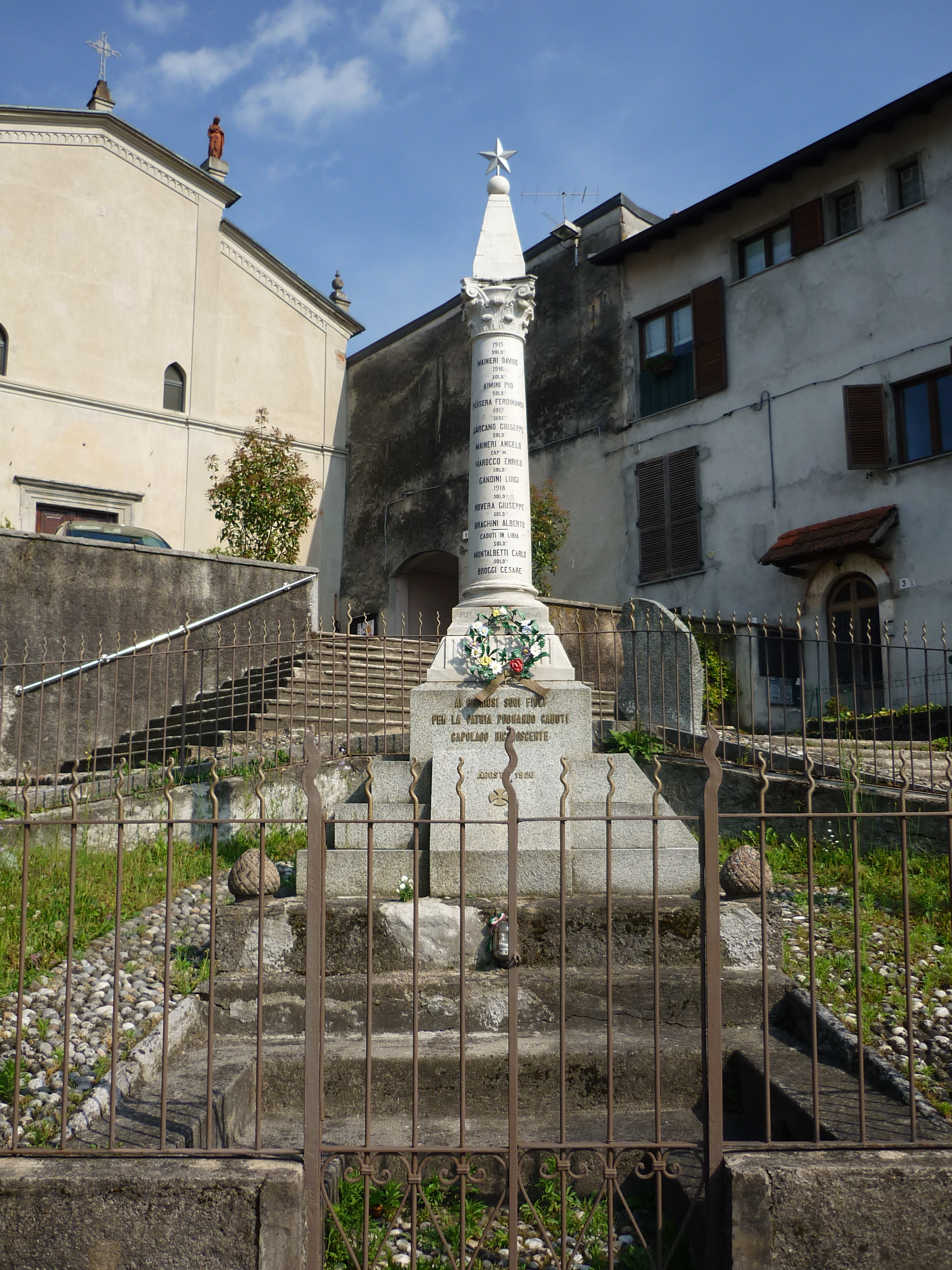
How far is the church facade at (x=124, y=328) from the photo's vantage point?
18844 mm

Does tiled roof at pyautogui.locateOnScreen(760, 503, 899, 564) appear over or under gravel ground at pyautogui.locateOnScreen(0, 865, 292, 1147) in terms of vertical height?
over

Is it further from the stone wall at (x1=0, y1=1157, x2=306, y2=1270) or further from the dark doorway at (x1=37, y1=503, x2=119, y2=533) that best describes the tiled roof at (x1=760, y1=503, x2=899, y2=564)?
the stone wall at (x1=0, y1=1157, x2=306, y2=1270)

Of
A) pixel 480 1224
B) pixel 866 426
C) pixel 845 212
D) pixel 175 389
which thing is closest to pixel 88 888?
pixel 480 1224

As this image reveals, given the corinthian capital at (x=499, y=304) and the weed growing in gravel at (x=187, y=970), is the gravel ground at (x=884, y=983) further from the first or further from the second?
the corinthian capital at (x=499, y=304)

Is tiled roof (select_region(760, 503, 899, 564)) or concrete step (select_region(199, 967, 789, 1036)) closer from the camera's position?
concrete step (select_region(199, 967, 789, 1036))

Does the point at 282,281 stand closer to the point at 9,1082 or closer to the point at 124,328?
the point at 124,328

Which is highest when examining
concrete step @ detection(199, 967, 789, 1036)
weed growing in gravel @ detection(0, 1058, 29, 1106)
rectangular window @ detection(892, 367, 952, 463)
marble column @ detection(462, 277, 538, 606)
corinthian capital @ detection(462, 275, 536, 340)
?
rectangular window @ detection(892, 367, 952, 463)

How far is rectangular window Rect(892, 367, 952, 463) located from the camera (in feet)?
47.2

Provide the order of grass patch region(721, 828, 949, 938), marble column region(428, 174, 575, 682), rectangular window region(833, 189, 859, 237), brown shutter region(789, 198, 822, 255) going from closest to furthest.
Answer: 1. grass patch region(721, 828, 949, 938)
2. marble column region(428, 174, 575, 682)
3. rectangular window region(833, 189, 859, 237)
4. brown shutter region(789, 198, 822, 255)

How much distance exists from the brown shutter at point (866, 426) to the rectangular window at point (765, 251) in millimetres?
2847

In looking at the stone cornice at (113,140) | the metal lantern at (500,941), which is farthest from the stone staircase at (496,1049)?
the stone cornice at (113,140)

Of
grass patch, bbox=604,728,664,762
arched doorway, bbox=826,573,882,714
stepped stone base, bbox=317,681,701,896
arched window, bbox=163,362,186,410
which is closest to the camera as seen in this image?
stepped stone base, bbox=317,681,701,896

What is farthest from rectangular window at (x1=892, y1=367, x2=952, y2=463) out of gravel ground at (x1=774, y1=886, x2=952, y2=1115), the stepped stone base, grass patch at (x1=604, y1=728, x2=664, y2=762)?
gravel ground at (x1=774, y1=886, x2=952, y2=1115)

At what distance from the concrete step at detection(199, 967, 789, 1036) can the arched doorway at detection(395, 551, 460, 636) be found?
1637cm
